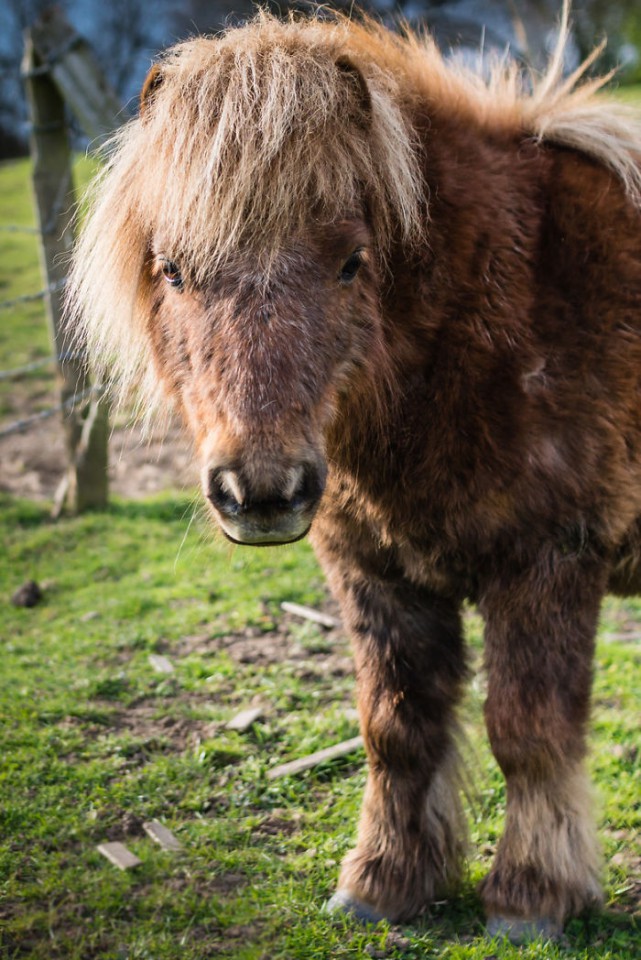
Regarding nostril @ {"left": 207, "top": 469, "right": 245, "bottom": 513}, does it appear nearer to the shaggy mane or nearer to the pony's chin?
the pony's chin

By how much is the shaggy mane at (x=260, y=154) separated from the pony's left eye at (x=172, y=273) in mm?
40

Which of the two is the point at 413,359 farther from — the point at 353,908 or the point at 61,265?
the point at 61,265

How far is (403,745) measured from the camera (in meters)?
3.03

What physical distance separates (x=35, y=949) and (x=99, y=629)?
7.96 ft

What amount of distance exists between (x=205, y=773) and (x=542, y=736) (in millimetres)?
1585

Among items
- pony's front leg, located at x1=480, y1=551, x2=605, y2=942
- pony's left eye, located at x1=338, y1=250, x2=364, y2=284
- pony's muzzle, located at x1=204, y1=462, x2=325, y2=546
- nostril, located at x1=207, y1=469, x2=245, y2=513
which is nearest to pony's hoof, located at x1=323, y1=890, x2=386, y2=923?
pony's front leg, located at x1=480, y1=551, x2=605, y2=942

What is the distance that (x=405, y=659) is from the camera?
9.82 ft

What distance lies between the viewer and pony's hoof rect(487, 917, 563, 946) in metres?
2.73

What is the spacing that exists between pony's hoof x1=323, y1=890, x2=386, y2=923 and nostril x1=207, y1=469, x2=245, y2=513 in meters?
1.63

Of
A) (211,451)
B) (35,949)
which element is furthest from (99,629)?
(211,451)

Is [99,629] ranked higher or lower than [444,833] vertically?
lower

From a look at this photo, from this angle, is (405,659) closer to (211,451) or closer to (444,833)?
(444,833)

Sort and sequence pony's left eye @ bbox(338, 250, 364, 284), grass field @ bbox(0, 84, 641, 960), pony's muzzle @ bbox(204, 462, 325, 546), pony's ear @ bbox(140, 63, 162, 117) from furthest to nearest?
1. grass field @ bbox(0, 84, 641, 960)
2. pony's ear @ bbox(140, 63, 162, 117)
3. pony's left eye @ bbox(338, 250, 364, 284)
4. pony's muzzle @ bbox(204, 462, 325, 546)

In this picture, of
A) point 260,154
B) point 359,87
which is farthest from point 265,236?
point 359,87
